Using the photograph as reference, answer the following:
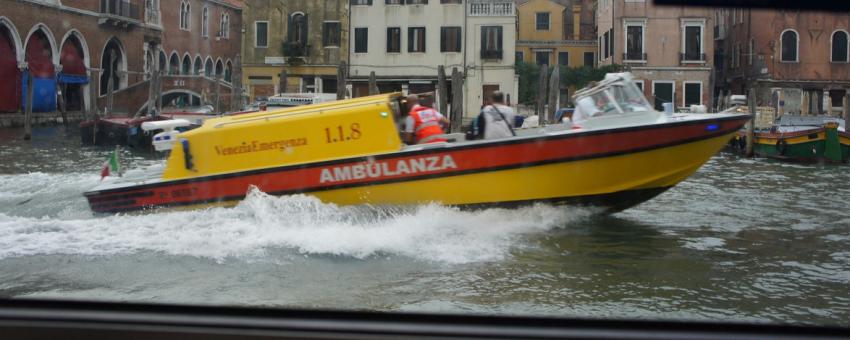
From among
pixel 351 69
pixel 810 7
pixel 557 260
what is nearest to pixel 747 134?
pixel 351 69

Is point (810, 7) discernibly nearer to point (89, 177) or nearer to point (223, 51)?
point (89, 177)

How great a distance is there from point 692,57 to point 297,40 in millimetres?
16481

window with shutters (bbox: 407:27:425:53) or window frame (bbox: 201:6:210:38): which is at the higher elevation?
window frame (bbox: 201:6:210:38)

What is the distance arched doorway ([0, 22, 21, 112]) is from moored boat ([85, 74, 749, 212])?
25.2 m

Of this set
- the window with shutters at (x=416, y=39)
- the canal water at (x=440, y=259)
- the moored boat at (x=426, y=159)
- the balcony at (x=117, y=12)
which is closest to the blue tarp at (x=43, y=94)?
the balcony at (x=117, y=12)

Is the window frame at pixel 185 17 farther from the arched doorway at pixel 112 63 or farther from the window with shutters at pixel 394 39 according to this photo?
the window with shutters at pixel 394 39

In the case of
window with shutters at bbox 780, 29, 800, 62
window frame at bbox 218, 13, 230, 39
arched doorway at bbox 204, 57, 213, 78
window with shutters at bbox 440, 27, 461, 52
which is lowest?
window with shutters at bbox 780, 29, 800, 62

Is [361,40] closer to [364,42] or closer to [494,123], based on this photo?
[364,42]

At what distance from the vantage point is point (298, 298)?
6359 millimetres

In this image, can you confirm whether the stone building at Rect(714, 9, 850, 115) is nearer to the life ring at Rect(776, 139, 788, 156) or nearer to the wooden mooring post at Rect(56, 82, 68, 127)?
the life ring at Rect(776, 139, 788, 156)

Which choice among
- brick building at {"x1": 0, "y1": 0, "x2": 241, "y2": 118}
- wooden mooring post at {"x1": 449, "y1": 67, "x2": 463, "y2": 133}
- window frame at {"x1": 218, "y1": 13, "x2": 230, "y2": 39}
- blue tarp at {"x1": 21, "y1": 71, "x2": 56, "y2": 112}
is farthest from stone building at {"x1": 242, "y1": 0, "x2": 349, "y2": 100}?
wooden mooring post at {"x1": 449, "y1": 67, "x2": 463, "y2": 133}

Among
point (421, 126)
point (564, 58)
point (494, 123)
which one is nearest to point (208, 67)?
point (564, 58)

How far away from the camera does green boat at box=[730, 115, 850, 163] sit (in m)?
21.0

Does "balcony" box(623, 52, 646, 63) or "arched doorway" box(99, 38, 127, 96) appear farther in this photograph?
"arched doorway" box(99, 38, 127, 96)
